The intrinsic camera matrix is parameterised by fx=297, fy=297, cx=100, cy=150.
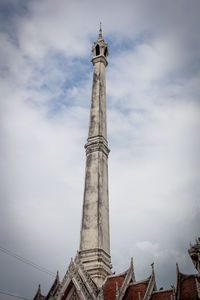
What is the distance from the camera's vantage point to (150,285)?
2192 cm

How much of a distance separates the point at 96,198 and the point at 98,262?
598 centimetres

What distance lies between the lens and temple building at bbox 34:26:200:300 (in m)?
21.1

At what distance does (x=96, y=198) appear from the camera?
93.8 ft

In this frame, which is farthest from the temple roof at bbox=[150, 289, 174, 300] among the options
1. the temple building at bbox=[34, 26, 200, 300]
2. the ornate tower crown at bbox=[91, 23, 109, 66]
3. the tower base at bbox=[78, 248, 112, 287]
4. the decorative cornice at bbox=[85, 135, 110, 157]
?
the ornate tower crown at bbox=[91, 23, 109, 66]

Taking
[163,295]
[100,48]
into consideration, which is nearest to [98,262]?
[163,295]

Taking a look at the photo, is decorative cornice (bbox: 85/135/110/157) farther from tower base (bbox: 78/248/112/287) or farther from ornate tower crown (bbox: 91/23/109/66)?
ornate tower crown (bbox: 91/23/109/66)

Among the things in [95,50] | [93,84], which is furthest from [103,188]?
[95,50]

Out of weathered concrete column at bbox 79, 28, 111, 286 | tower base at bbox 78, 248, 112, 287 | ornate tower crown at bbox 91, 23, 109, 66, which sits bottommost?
tower base at bbox 78, 248, 112, 287

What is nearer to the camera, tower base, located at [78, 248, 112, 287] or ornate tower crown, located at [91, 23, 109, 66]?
tower base, located at [78, 248, 112, 287]

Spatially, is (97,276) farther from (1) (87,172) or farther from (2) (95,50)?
(2) (95,50)

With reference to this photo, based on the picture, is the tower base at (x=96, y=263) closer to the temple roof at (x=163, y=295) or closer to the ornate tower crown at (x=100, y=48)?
the temple roof at (x=163, y=295)

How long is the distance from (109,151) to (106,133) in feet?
7.99

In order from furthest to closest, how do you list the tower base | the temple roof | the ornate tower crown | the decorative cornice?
the ornate tower crown < the decorative cornice < the tower base < the temple roof

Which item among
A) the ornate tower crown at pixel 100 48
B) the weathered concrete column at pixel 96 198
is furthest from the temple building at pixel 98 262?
the ornate tower crown at pixel 100 48
